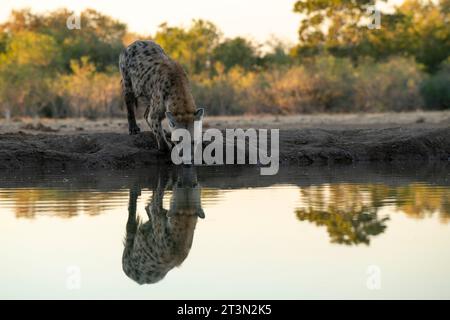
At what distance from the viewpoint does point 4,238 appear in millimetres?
7887

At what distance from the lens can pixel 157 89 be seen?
47.8 ft

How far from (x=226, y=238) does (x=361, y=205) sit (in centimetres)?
236

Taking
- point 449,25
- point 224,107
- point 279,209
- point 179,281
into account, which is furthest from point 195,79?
point 179,281

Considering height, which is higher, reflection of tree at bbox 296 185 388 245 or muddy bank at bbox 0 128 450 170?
muddy bank at bbox 0 128 450 170

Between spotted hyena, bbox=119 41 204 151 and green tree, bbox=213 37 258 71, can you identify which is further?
green tree, bbox=213 37 258 71

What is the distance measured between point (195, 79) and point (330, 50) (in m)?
14.6

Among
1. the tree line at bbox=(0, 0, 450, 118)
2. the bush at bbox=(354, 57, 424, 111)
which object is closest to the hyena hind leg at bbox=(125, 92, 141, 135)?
the tree line at bbox=(0, 0, 450, 118)

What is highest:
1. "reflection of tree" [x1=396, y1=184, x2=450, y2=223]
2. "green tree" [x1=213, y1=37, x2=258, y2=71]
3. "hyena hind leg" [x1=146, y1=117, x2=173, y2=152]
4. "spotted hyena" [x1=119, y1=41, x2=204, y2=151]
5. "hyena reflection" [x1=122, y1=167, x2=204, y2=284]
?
"green tree" [x1=213, y1=37, x2=258, y2=71]

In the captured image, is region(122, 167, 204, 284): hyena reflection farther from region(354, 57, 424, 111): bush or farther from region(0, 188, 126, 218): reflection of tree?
region(354, 57, 424, 111): bush

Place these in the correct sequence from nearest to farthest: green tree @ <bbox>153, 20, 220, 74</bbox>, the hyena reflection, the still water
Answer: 1. the still water
2. the hyena reflection
3. green tree @ <bbox>153, 20, 220, 74</bbox>

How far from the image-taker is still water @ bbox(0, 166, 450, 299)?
599 cm

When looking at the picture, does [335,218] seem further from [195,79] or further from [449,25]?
[449,25]

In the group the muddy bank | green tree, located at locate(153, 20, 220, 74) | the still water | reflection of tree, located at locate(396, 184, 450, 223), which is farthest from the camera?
green tree, located at locate(153, 20, 220, 74)

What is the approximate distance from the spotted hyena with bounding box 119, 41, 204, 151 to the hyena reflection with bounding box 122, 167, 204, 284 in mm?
2486
